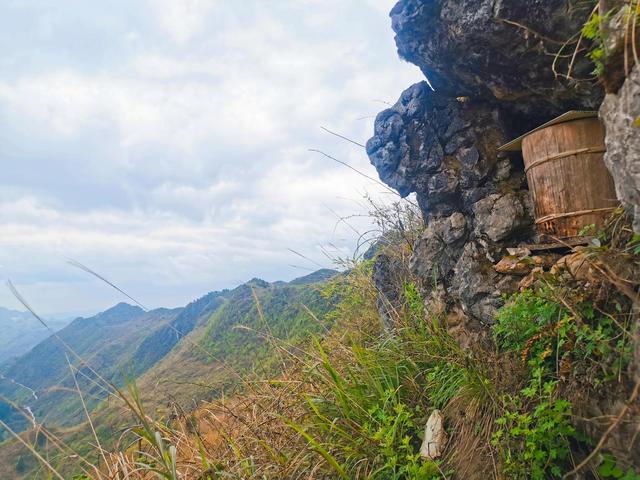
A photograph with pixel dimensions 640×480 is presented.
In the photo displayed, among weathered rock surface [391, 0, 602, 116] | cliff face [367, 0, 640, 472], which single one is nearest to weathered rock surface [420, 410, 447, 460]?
cliff face [367, 0, 640, 472]

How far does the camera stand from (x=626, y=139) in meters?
1.62

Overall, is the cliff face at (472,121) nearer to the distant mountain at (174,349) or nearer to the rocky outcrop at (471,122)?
the rocky outcrop at (471,122)

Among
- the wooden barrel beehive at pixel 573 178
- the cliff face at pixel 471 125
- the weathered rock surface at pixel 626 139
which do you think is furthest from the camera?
the cliff face at pixel 471 125

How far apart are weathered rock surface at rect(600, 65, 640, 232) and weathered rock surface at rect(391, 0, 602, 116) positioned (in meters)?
0.92

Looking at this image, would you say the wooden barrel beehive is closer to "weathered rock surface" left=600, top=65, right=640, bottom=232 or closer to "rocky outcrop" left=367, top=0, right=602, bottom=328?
"rocky outcrop" left=367, top=0, right=602, bottom=328

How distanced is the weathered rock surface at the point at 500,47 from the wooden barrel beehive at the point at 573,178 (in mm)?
269

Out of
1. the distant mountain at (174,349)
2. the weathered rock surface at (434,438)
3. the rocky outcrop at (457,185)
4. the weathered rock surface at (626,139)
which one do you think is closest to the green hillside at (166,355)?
the distant mountain at (174,349)

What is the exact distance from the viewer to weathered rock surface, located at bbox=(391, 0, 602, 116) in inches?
98.5

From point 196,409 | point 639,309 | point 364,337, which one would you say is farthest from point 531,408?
point 196,409

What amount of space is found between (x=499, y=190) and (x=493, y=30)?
1258 mm

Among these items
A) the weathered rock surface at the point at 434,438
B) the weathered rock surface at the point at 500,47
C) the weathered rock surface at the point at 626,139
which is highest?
the weathered rock surface at the point at 500,47

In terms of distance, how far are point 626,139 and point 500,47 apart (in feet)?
5.22

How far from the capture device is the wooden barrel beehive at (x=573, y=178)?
2473mm

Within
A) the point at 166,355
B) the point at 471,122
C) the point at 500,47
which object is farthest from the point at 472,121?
the point at 166,355
